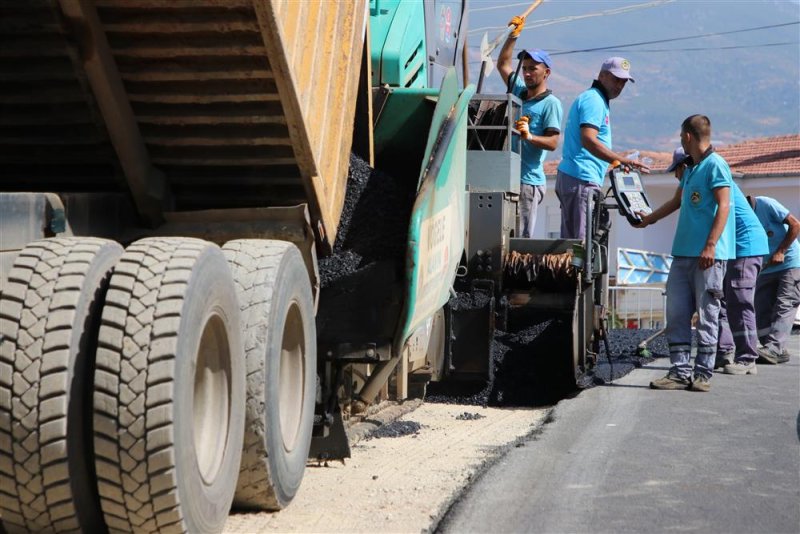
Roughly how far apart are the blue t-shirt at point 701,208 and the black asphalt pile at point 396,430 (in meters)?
2.59

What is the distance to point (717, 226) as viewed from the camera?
8945 millimetres

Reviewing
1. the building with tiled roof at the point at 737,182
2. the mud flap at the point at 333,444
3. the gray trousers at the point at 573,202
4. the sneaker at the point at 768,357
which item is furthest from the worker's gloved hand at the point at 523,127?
the building with tiled roof at the point at 737,182

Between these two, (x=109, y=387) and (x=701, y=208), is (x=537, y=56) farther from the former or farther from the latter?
(x=109, y=387)

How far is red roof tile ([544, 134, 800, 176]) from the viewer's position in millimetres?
37562

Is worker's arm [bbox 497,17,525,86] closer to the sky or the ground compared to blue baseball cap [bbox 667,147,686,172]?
closer to the sky

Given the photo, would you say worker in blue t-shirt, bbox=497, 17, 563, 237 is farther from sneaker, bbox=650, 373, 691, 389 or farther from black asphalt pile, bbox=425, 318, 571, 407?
sneaker, bbox=650, 373, 691, 389

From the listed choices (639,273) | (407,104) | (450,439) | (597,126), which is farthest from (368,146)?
(639,273)

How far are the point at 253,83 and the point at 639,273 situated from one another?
27.9 meters

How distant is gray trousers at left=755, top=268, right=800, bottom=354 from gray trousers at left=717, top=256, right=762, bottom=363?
1.02m

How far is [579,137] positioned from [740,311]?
2.13 meters

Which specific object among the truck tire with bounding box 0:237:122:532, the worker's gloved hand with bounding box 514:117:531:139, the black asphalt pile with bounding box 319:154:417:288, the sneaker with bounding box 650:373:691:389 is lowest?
the sneaker with bounding box 650:373:691:389

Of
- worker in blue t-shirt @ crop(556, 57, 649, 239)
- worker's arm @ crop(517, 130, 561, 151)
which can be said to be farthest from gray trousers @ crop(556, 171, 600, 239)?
worker's arm @ crop(517, 130, 561, 151)

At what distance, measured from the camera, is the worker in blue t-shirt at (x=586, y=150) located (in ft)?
32.4

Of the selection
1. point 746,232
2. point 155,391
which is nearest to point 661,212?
point 746,232
